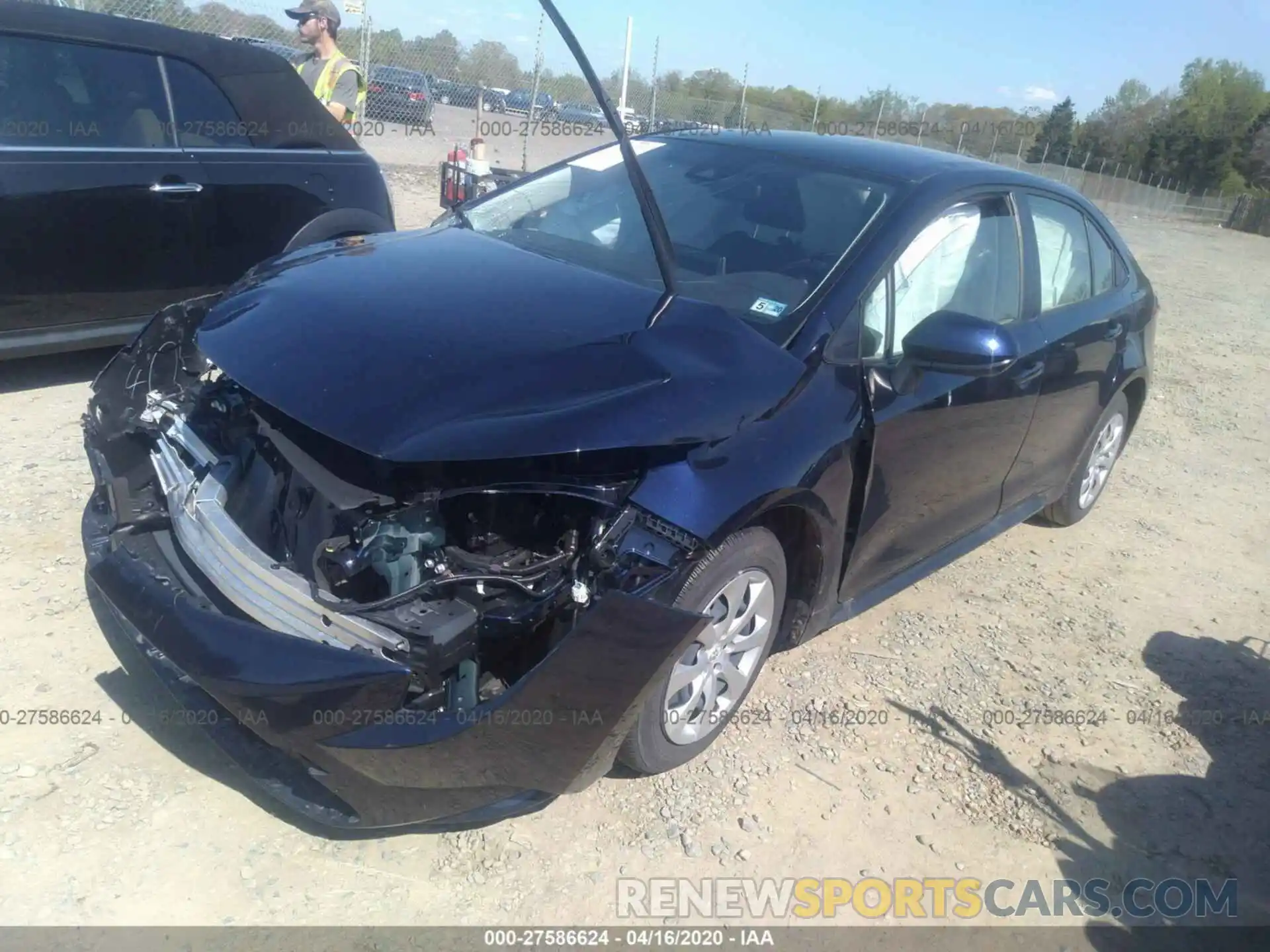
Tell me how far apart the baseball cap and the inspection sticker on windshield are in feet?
16.1

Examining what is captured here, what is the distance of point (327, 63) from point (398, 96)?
806 centimetres

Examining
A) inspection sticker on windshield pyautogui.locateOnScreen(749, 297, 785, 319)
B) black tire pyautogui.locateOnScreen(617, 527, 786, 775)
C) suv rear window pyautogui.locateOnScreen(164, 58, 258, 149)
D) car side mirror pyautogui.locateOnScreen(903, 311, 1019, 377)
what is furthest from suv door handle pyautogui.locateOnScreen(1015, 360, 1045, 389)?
suv rear window pyautogui.locateOnScreen(164, 58, 258, 149)

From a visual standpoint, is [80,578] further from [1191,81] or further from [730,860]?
[1191,81]

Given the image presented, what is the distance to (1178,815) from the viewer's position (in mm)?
3043

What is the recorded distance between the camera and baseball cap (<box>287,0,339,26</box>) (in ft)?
20.9

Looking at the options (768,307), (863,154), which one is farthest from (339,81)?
(768,307)

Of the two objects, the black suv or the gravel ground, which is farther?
the black suv

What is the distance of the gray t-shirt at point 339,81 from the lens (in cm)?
651

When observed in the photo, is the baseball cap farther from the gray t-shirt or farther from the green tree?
the green tree

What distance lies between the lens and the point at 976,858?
2740 mm

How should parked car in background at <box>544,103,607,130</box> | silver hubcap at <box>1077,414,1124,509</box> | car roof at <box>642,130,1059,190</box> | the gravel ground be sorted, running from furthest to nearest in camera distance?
parked car in background at <box>544,103,607,130</box> < silver hubcap at <box>1077,414,1124,509</box> < car roof at <box>642,130,1059,190</box> < the gravel ground

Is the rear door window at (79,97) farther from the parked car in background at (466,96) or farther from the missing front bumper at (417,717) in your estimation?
the parked car in background at (466,96)

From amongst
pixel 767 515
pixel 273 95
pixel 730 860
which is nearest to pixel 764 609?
pixel 767 515

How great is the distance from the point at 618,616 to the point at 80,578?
7.53 feet
